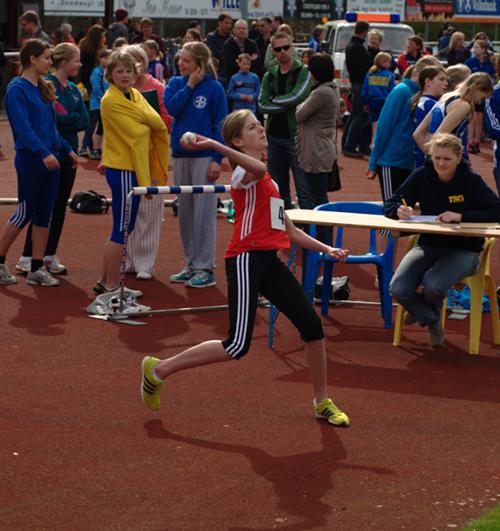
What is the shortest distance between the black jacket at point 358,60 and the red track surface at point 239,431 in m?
13.1

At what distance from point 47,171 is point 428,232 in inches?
147

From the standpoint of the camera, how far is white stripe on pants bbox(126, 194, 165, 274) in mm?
11219

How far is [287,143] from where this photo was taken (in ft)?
41.0

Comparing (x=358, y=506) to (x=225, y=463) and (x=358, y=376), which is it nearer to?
(x=225, y=463)

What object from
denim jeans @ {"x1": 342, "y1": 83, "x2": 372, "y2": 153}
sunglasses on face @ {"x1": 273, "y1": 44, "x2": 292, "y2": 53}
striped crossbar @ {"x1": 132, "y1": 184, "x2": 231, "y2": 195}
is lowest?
denim jeans @ {"x1": 342, "y1": 83, "x2": 372, "y2": 153}

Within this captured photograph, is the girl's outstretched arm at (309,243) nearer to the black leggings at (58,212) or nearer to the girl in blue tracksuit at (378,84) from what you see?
the black leggings at (58,212)

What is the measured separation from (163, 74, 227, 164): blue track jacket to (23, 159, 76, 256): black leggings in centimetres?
108

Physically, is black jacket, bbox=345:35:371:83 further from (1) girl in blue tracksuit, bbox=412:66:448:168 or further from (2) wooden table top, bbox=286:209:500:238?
(2) wooden table top, bbox=286:209:500:238

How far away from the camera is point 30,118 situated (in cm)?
1062

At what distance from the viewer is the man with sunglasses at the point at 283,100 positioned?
12.3 metres

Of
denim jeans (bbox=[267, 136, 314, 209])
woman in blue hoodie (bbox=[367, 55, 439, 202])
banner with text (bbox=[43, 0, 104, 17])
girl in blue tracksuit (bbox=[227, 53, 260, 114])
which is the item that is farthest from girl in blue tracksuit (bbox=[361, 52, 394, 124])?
banner with text (bbox=[43, 0, 104, 17])

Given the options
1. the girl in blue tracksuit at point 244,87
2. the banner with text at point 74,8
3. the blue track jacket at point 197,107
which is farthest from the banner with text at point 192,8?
the blue track jacket at point 197,107

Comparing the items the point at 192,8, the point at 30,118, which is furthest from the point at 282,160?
the point at 192,8

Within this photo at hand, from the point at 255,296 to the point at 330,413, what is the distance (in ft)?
2.60
